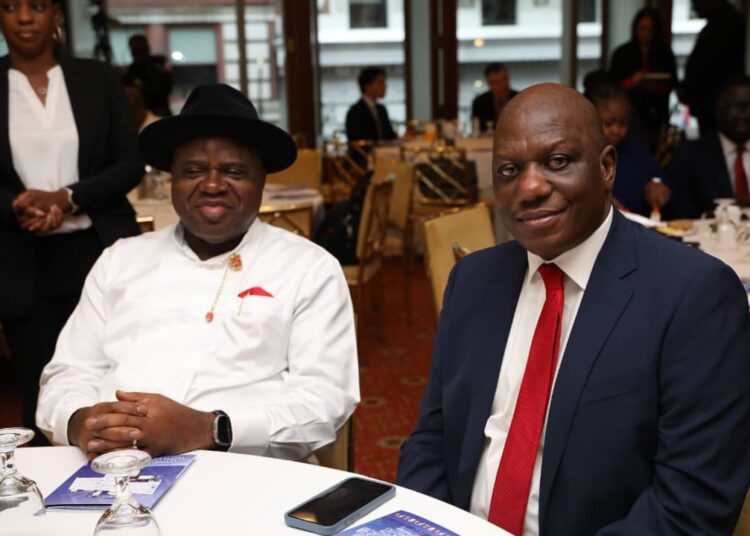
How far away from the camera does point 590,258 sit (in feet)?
5.61

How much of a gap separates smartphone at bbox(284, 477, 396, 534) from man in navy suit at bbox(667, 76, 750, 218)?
324cm

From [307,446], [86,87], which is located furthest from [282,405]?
[86,87]

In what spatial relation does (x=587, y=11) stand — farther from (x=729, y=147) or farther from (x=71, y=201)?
(x=71, y=201)

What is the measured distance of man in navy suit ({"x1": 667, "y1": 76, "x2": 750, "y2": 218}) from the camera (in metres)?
4.32

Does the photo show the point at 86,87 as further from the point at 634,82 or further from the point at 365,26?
the point at 365,26

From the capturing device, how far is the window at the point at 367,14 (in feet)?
38.4

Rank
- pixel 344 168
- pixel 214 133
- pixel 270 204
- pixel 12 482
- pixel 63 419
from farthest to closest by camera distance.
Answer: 1. pixel 344 168
2. pixel 270 204
3. pixel 214 133
4. pixel 63 419
5. pixel 12 482

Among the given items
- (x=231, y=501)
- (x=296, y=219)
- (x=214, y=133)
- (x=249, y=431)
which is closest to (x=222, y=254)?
(x=214, y=133)

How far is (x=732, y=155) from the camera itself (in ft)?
14.4

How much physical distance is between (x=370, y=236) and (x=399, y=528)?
375 cm

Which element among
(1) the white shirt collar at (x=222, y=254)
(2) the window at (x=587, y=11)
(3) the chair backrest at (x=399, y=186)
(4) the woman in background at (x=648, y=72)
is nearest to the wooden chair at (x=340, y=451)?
(1) the white shirt collar at (x=222, y=254)

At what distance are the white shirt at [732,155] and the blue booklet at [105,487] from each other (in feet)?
11.1

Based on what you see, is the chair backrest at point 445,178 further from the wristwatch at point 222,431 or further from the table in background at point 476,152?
the wristwatch at point 222,431

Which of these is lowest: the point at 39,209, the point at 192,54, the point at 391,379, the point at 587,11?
the point at 391,379
